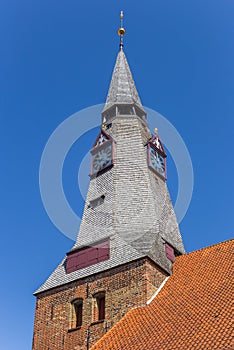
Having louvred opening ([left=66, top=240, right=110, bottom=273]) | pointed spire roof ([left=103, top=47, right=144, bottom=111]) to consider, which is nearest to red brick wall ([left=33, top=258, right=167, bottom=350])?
louvred opening ([left=66, top=240, right=110, bottom=273])

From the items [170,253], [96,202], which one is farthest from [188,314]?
[96,202]

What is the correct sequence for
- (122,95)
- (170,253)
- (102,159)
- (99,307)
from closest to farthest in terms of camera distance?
1. (99,307)
2. (170,253)
3. (102,159)
4. (122,95)

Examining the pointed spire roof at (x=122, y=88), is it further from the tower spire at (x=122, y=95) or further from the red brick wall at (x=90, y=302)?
the red brick wall at (x=90, y=302)

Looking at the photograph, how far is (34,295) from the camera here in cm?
2153

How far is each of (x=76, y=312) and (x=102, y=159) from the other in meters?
8.29

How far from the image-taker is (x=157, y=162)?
25.7 metres

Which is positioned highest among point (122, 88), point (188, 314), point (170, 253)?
point (122, 88)

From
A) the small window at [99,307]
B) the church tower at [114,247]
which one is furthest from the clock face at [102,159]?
the small window at [99,307]

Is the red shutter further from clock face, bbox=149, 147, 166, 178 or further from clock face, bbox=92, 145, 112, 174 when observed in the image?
clock face, bbox=92, 145, 112, 174

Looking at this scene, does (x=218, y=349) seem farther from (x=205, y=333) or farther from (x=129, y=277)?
(x=129, y=277)

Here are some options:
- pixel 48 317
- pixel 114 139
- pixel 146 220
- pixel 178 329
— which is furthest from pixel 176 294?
pixel 114 139

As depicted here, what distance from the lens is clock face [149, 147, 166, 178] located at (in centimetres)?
2504

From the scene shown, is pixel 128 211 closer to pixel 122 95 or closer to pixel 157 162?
pixel 157 162

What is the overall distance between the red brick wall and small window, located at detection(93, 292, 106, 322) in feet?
0.55
